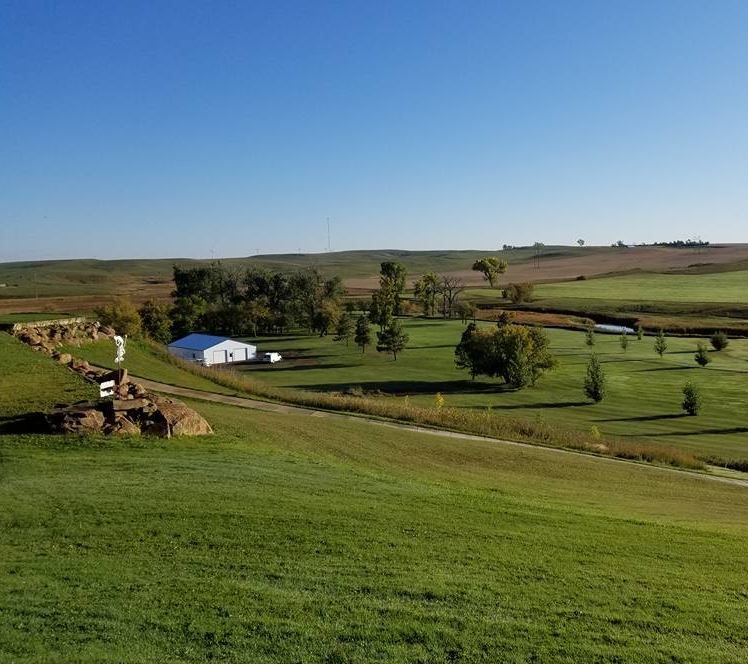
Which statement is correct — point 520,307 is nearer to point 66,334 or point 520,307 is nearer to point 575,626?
point 66,334

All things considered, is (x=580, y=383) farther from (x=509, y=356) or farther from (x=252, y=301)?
(x=252, y=301)

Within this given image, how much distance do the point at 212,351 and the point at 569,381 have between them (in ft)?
123

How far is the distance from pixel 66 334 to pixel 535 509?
113 ft

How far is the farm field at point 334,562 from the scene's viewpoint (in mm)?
8984

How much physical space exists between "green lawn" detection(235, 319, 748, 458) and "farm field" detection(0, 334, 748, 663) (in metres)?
22.7

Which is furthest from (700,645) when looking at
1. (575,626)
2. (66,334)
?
(66,334)

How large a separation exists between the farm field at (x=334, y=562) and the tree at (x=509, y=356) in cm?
3970

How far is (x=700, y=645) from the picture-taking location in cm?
956

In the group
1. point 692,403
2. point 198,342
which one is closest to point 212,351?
point 198,342

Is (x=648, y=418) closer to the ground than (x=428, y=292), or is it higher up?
closer to the ground

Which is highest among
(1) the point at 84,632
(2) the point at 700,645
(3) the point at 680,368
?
(1) the point at 84,632

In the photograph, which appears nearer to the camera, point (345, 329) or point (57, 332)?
point (57, 332)

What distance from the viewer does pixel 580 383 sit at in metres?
60.4

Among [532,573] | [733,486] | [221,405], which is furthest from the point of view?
[221,405]
